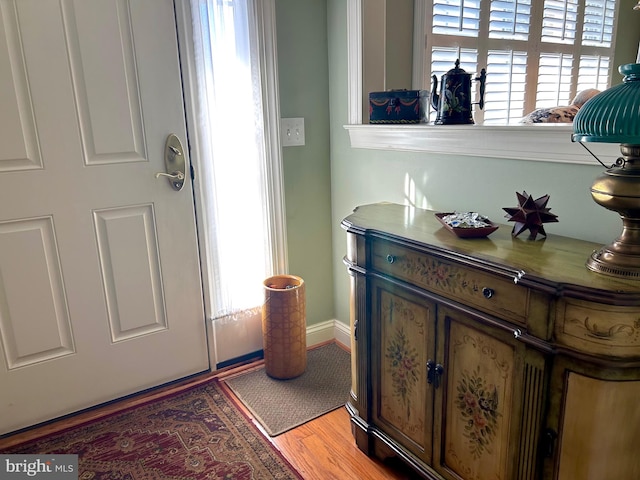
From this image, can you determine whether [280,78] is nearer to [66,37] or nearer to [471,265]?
[66,37]

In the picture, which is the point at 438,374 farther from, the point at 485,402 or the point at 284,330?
the point at 284,330

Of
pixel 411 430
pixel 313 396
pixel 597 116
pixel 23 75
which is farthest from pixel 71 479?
pixel 597 116

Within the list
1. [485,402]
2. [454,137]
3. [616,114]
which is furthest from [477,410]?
[454,137]

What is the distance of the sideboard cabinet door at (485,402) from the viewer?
1.19 meters

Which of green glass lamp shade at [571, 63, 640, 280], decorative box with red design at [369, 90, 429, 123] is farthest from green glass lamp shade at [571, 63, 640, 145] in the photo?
decorative box with red design at [369, 90, 429, 123]

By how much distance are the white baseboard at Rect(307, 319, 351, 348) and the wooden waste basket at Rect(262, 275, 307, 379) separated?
0.30 meters

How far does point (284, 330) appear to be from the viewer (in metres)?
2.27

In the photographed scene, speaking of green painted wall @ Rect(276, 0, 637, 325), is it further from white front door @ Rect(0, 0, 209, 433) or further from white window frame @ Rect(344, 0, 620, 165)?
white front door @ Rect(0, 0, 209, 433)

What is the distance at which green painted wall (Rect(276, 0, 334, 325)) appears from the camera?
7.49 ft

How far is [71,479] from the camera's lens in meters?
1.75

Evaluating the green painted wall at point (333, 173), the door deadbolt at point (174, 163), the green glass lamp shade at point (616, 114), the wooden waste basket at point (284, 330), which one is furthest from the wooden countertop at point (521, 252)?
the door deadbolt at point (174, 163)

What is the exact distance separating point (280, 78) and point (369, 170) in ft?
1.97

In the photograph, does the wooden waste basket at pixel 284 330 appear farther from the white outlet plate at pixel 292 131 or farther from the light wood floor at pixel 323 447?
the white outlet plate at pixel 292 131

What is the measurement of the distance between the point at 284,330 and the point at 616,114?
1637mm
